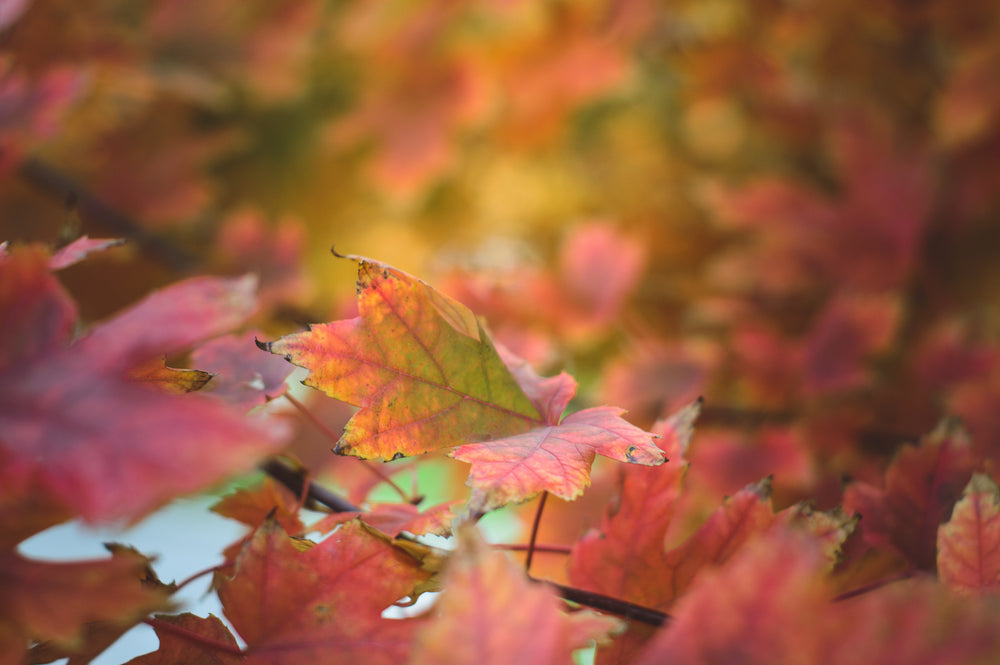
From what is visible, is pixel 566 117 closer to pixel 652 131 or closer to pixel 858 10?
pixel 652 131

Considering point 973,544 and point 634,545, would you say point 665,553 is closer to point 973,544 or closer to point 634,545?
point 634,545

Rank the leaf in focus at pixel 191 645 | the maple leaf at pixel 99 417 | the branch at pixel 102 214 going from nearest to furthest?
the maple leaf at pixel 99 417 < the leaf in focus at pixel 191 645 < the branch at pixel 102 214

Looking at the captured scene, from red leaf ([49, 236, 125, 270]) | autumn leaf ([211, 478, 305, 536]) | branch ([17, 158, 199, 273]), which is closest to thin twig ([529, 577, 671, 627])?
autumn leaf ([211, 478, 305, 536])

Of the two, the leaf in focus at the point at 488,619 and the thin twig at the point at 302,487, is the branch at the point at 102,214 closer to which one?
the thin twig at the point at 302,487

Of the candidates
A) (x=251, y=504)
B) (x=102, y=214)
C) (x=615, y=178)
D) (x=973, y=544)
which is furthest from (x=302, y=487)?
(x=615, y=178)

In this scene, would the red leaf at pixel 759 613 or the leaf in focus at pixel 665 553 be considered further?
the leaf in focus at pixel 665 553

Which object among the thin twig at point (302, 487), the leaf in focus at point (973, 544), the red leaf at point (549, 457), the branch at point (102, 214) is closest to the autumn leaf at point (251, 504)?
the thin twig at point (302, 487)

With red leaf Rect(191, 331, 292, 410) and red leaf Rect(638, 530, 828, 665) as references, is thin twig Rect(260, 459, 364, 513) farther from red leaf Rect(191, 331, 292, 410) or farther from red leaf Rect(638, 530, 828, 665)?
red leaf Rect(638, 530, 828, 665)

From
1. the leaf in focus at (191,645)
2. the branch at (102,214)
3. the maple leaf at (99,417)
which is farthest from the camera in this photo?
the branch at (102,214)
